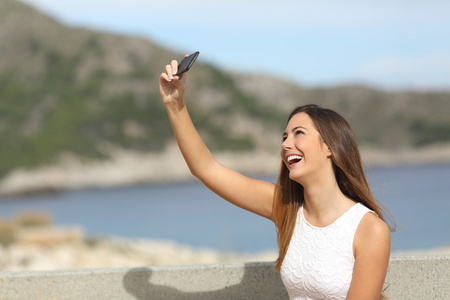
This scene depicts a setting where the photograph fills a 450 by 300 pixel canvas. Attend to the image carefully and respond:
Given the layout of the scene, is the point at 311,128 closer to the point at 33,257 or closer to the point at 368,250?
the point at 368,250

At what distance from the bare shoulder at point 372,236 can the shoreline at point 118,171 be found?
201 feet

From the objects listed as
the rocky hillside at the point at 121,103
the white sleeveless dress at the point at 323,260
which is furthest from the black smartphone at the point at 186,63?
the rocky hillside at the point at 121,103

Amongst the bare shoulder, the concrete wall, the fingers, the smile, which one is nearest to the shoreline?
the concrete wall

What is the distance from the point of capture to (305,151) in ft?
6.47

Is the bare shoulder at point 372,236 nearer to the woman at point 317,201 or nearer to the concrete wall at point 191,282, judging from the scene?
the woman at point 317,201

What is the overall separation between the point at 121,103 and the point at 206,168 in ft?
232

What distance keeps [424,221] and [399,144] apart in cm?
5368

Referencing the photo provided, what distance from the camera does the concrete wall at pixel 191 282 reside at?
2.50 metres

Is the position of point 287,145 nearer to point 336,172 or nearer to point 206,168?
point 336,172

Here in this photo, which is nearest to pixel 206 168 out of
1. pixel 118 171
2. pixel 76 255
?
pixel 76 255

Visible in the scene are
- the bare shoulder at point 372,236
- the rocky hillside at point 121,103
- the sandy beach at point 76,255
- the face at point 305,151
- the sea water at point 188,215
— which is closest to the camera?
the bare shoulder at point 372,236

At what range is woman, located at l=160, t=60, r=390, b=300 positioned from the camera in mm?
1859

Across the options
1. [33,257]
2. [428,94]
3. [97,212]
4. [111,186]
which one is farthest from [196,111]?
[33,257]

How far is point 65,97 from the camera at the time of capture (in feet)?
232
